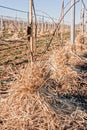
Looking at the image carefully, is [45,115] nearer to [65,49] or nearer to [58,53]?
[58,53]

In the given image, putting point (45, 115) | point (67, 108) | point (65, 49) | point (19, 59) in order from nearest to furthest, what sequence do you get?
point (45, 115), point (67, 108), point (65, 49), point (19, 59)

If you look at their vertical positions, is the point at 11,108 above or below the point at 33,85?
below

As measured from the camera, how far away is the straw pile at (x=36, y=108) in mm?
4098

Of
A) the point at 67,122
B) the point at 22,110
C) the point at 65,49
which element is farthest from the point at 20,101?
the point at 65,49

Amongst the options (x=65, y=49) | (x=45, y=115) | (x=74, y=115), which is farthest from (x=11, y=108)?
(x=65, y=49)

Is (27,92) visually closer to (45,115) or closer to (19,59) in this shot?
(45,115)

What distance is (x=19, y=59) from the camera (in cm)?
1266

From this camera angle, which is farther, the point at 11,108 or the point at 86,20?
the point at 86,20

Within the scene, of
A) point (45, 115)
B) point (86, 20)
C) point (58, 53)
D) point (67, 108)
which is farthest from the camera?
point (86, 20)

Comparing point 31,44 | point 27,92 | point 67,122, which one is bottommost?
point 67,122

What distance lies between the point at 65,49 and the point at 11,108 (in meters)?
4.59

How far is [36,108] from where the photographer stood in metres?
4.26

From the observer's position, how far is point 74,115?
4.41m

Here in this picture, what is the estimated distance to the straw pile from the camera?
4.10 meters
